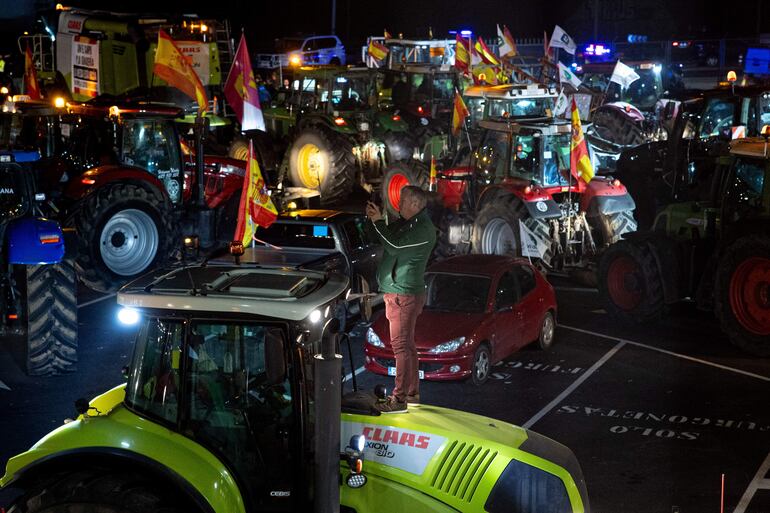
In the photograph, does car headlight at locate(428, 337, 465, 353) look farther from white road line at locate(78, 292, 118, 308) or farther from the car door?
white road line at locate(78, 292, 118, 308)

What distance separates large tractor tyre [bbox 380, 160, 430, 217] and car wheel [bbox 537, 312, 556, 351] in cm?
716

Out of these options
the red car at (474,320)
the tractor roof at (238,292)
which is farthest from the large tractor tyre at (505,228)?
the tractor roof at (238,292)

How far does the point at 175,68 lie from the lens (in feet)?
51.2

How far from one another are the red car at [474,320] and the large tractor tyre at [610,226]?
12.6 feet

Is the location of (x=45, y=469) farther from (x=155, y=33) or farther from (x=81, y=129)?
(x=155, y=33)

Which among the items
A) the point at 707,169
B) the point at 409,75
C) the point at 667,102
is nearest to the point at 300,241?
the point at 707,169

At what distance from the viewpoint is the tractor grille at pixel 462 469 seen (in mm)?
6059

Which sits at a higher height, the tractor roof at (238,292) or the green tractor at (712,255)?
the tractor roof at (238,292)

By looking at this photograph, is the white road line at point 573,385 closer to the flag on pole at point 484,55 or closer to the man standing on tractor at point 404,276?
the man standing on tractor at point 404,276

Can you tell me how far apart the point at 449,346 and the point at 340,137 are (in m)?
12.0

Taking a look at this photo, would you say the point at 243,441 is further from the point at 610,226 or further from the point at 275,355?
the point at 610,226

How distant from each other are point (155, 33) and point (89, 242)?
1314cm

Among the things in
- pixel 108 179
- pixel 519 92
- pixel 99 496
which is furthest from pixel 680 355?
pixel 99 496

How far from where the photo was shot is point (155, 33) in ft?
88.5
